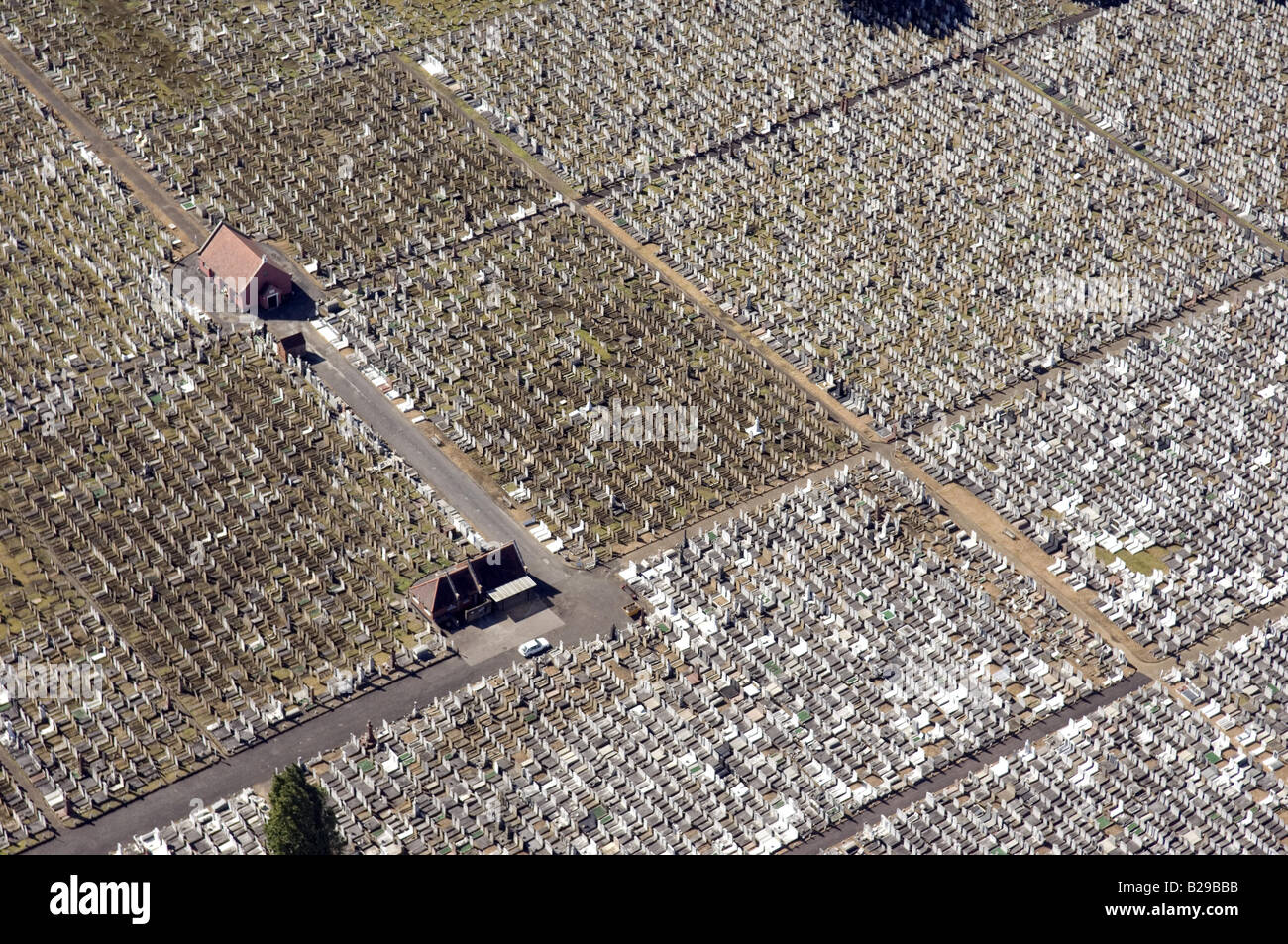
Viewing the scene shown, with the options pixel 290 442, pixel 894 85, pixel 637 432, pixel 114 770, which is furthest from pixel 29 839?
pixel 894 85

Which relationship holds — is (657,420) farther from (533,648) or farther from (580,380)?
(533,648)

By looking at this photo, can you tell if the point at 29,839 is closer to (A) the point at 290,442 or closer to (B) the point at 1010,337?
(A) the point at 290,442

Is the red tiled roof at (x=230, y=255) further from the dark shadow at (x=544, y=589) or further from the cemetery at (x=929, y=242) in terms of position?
the dark shadow at (x=544, y=589)

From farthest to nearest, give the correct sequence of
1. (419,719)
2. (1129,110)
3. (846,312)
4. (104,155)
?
1. (1129,110)
2. (104,155)
3. (846,312)
4. (419,719)

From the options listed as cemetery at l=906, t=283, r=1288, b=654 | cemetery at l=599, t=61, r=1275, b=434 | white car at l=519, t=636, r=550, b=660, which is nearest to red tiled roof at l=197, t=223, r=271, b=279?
cemetery at l=599, t=61, r=1275, b=434

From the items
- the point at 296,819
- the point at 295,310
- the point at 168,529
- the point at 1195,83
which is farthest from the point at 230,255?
the point at 1195,83

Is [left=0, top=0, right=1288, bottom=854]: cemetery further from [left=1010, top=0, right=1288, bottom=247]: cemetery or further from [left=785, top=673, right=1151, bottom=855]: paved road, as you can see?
[left=1010, top=0, right=1288, bottom=247]: cemetery
